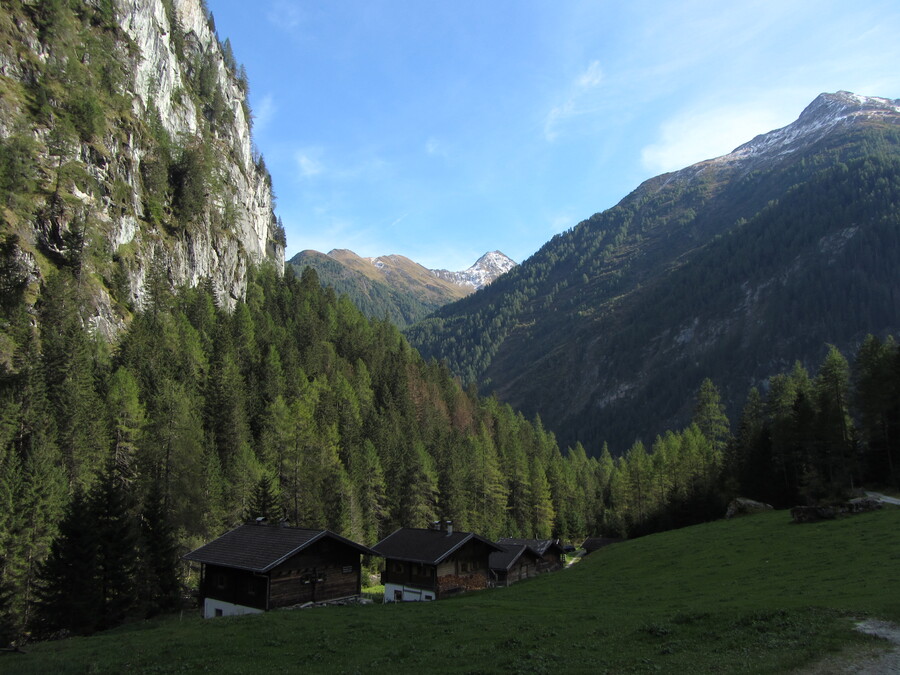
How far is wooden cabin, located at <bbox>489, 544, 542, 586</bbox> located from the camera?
5900 cm

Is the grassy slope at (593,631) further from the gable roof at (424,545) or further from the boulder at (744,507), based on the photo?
the boulder at (744,507)

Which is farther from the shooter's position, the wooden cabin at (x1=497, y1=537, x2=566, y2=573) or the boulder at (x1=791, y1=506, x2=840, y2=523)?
the wooden cabin at (x1=497, y1=537, x2=566, y2=573)

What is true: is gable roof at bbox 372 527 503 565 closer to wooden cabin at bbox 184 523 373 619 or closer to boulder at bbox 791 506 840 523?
wooden cabin at bbox 184 523 373 619

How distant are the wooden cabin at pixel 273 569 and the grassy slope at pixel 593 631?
4803 mm

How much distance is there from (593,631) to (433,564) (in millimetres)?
Answer: 28554

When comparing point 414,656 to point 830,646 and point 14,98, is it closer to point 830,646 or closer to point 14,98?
point 830,646

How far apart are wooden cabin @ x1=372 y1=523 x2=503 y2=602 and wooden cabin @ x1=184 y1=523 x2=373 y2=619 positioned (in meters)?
8.51

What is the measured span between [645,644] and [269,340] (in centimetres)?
8642

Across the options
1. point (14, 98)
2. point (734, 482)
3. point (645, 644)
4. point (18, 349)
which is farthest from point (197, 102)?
point (645, 644)

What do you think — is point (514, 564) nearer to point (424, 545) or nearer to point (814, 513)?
point (424, 545)

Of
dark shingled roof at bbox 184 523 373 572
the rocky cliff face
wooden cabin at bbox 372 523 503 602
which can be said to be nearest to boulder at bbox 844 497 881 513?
wooden cabin at bbox 372 523 503 602

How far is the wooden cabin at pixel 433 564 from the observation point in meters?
48.7

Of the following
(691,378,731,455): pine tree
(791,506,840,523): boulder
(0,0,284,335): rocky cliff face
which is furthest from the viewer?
(691,378,731,455): pine tree

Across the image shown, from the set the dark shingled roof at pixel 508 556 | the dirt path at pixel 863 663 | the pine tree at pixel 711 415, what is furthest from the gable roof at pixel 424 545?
the pine tree at pixel 711 415
